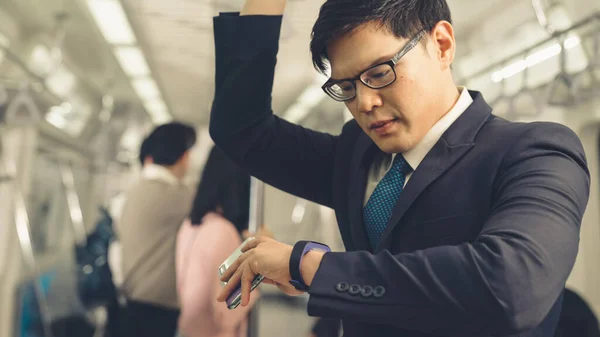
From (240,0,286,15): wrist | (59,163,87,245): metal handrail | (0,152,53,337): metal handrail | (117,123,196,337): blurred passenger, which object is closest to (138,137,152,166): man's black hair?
(117,123,196,337): blurred passenger

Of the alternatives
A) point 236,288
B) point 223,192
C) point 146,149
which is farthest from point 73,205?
point 236,288

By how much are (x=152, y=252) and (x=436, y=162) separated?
1.50 meters

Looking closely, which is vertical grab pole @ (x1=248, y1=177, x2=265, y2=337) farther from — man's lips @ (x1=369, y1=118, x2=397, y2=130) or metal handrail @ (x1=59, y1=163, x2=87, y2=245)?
metal handrail @ (x1=59, y1=163, x2=87, y2=245)

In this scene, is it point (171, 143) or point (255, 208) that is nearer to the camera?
point (255, 208)

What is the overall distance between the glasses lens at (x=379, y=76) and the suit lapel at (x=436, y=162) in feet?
0.37

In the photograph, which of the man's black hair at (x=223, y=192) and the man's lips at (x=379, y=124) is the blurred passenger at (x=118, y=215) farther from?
the man's lips at (x=379, y=124)

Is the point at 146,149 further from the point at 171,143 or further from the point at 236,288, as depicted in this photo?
the point at 236,288

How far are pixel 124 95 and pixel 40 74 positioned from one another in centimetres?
56

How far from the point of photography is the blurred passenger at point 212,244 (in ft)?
5.12

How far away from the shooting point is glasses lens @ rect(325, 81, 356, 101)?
28.8 inches

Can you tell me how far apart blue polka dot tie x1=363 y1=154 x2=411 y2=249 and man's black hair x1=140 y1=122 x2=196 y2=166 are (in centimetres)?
143

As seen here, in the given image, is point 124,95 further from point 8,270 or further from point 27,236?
point 8,270

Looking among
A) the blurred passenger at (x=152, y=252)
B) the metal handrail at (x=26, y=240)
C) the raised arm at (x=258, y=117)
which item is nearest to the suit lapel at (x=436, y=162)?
the raised arm at (x=258, y=117)

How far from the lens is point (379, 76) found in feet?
2.29
